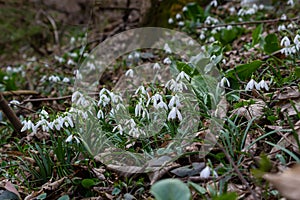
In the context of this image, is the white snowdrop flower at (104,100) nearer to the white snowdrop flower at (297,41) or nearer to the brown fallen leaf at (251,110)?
the brown fallen leaf at (251,110)

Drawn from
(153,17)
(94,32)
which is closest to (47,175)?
(153,17)

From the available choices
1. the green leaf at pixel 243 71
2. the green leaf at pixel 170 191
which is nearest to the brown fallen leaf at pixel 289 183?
the green leaf at pixel 170 191

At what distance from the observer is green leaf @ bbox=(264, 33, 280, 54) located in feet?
11.8

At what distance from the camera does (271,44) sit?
359 cm

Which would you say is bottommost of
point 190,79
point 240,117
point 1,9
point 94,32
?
point 240,117

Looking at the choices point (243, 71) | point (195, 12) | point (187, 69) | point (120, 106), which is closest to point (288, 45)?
point (243, 71)

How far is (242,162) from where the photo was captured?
2.06 m

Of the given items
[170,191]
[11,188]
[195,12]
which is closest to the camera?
[170,191]

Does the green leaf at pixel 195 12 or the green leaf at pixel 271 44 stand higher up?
the green leaf at pixel 195 12

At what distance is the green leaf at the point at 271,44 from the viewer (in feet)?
11.8

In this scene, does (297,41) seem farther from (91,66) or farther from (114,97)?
(91,66)

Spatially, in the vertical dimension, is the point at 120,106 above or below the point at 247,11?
below

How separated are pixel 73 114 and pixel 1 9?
22.7ft

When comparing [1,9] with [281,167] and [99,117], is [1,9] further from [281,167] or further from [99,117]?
[281,167]
